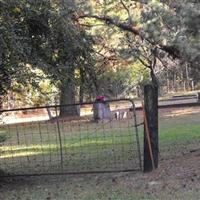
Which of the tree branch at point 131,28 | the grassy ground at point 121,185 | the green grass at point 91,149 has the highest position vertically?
the tree branch at point 131,28

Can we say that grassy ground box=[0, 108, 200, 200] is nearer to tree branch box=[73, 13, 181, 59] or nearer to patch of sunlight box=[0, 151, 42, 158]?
tree branch box=[73, 13, 181, 59]

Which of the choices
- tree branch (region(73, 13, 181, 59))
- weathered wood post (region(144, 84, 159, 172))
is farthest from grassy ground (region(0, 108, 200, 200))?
tree branch (region(73, 13, 181, 59))

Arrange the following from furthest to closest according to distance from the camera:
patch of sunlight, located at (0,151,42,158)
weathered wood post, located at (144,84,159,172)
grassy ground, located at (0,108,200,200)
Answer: patch of sunlight, located at (0,151,42,158)
weathered wood post, located at (144,84,159,172)
grassy ground, located at (0,108,200,200)

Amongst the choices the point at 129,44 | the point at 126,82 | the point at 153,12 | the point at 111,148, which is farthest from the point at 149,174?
the point at 126,82

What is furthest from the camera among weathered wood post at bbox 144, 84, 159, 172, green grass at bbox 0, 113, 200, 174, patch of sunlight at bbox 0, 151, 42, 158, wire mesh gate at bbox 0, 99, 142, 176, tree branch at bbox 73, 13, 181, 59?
patch of sunlight at bbox 0, 151, 42, 158

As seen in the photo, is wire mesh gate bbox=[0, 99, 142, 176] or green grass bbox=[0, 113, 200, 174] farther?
green grass bbox=[0, 113, 200, 174]

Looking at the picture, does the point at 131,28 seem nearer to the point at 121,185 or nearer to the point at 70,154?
the point at 70,154

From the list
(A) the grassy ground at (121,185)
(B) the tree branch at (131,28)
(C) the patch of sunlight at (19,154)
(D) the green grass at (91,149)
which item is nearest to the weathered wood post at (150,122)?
(A) the grassy ground at (121,185)

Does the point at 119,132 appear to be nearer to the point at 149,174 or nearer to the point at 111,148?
the point at 111,148

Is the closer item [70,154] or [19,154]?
[70,154]

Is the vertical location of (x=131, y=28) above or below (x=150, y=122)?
above

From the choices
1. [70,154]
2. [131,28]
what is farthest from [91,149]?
[131,28]

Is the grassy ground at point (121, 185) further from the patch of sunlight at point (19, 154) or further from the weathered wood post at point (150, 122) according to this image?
the patch of sunlight at point (19, 154)

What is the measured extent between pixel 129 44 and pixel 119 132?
5860 mm
